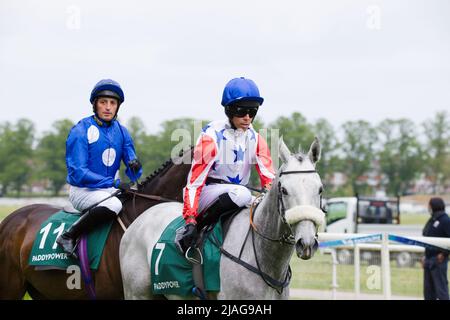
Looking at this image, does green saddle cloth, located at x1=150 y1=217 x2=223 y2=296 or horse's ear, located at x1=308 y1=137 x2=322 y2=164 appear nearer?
horse's ear, located at x1=308 y1=137 x2=322 y2=164

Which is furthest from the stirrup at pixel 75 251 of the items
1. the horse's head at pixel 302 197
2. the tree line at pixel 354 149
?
the tree line at pixel 354 149

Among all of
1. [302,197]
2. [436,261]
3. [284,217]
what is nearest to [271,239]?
[284,217]

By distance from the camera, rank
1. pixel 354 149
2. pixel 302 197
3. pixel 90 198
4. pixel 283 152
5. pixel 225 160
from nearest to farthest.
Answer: pixel 302 197 → pixel 283 152 → pixel 225 160 → pixel 90 198 → pixel 354 149

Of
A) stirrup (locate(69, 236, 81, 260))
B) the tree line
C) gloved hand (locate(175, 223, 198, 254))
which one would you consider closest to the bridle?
gloved hand (locate(175, 223, 198, 254))

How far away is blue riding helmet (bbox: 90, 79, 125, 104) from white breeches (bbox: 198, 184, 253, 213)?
5.23ft

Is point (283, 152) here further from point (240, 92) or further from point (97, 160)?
point (97, 160)

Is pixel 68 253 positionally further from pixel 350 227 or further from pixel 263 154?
pixel 350 227

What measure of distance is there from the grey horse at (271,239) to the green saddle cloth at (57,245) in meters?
0.63

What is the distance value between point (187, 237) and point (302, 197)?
37.8 inches

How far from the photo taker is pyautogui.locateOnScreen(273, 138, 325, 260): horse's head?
3.87 meters

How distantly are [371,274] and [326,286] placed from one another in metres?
1.92

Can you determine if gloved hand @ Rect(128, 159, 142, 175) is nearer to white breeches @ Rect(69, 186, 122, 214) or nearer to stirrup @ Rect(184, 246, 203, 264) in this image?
white breeches @ Rect(69, 186, 122, 214)

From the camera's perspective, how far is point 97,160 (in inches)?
230
